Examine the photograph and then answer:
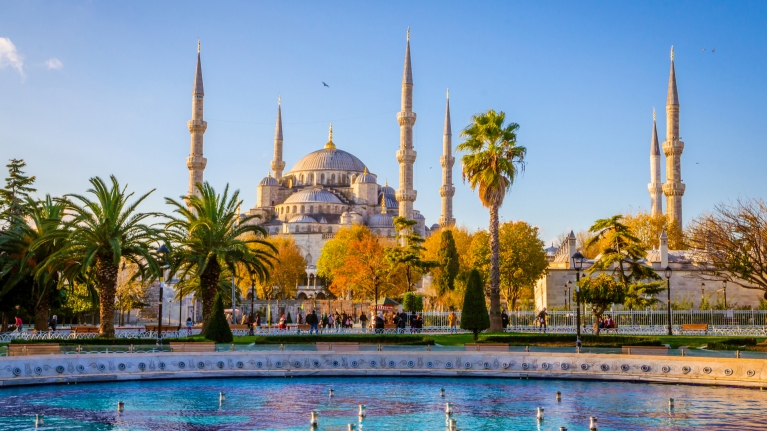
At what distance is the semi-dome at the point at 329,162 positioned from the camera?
86562 millimetres

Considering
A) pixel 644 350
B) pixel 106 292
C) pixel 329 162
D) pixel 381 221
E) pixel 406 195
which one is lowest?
pixel 644 350

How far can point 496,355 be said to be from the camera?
17.4 metres

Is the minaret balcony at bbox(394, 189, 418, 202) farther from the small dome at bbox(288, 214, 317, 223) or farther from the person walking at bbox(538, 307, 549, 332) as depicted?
the person walking at bbox(538, 307, 549, 332)

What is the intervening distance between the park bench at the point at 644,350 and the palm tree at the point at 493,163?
31.7ft

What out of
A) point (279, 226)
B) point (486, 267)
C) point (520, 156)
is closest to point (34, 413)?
point (520, 156)

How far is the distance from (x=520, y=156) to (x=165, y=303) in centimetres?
3273

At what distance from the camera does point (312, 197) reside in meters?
79.9

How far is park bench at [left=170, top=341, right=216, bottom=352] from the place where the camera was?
17.3 metres

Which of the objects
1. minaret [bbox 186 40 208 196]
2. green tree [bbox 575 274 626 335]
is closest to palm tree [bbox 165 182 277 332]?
green tree [bbox 575 274 626 335]

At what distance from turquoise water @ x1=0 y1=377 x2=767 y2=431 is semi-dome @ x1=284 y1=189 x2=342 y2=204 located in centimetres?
6291

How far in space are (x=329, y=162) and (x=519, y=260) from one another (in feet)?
154

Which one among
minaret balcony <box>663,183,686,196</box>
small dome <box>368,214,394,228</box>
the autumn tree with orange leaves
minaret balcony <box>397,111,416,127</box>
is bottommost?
the autumn tree with orange leaves

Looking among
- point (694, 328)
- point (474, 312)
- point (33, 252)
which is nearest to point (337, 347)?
point (474, 312)

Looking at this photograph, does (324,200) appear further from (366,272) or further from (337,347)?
(337,347)
